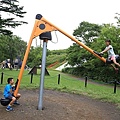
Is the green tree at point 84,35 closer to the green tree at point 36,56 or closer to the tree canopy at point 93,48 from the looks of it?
the tree canopy at point 93,48

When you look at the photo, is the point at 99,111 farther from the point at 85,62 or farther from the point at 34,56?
the point at 34,56

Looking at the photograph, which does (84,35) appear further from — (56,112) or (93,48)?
(56,112)

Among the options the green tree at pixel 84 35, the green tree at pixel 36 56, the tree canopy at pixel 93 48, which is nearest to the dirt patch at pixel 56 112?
the tree canopy at pixel 93 48

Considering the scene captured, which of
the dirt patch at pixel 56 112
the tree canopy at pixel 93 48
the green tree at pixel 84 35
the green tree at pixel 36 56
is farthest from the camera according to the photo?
the green tree at pixel 36 56

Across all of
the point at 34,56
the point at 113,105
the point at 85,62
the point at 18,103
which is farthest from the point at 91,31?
the point at 18,103

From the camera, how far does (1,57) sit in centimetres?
3597

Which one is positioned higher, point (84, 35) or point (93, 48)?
point (84, 35)

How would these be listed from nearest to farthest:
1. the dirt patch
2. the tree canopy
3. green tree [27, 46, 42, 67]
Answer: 1. the dirt patch
2. the tree canopy
3. green tree [27, 46, 42, 67]

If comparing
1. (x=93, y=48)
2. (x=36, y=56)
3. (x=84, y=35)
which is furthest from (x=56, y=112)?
(x=36, y=56)

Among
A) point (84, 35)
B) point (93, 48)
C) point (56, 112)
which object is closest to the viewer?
point (56, 112)

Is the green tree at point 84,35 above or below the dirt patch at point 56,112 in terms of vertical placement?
above

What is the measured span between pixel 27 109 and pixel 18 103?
0.74 metres

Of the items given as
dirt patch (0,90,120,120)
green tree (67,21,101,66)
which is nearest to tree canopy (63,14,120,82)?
green tree (67,21,101,66)

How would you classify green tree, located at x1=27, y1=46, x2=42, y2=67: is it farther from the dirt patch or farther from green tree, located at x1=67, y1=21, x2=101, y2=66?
the dirt patch
